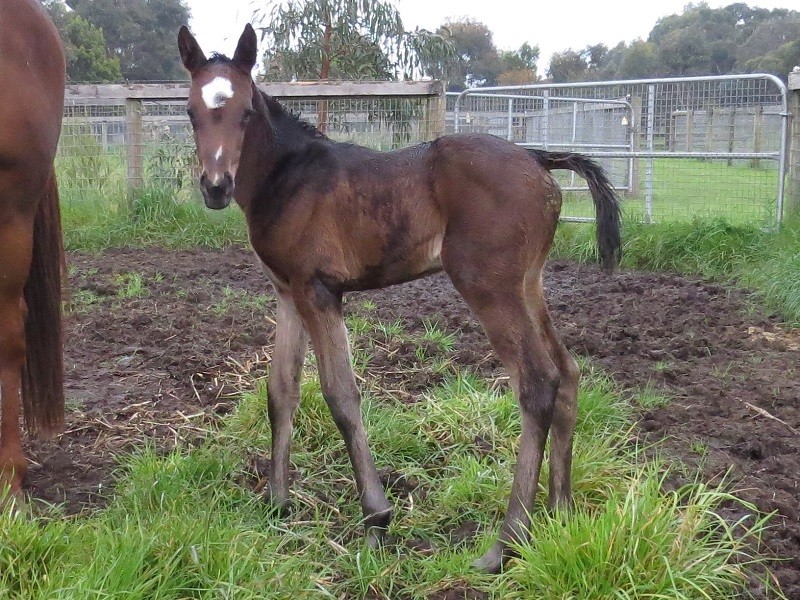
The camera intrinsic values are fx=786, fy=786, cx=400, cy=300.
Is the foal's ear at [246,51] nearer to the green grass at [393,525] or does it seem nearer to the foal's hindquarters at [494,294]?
the foal's hindquarters at [494,294]

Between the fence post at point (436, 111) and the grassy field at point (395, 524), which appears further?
the fence post at point (436, 111)

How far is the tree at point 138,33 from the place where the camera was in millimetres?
37281

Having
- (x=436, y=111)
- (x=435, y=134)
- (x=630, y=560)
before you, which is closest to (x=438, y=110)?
(x=436, y=111)

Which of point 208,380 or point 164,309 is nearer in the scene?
point 208,380

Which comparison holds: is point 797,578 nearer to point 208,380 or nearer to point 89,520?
point 89,520

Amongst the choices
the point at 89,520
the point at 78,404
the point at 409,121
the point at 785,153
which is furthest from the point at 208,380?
the point at 785,153

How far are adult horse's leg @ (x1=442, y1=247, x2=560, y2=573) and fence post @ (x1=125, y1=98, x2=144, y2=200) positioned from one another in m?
7.69

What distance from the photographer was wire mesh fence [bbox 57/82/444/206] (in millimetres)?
8789

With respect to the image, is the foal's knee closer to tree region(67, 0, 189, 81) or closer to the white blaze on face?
the white blaze on face

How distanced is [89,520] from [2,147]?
1392 millimetres

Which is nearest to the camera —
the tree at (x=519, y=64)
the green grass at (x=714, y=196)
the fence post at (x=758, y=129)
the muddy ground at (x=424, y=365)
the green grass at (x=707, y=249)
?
the muddy ground at (x=424, y=365)

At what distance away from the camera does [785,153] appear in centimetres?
785

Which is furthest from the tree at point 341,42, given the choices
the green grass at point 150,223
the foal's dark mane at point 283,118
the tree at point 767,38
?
the tree at point 767,38

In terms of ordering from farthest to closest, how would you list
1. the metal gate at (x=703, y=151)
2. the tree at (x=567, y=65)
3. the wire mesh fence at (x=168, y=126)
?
the tree at (x=567, y=65) → the wire mesh fence at (x=168, y=126) → the metal gate at (x=703, y=151)
